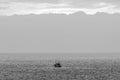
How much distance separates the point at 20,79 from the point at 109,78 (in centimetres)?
2932

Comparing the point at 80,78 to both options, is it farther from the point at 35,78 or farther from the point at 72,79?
the point at 35,78

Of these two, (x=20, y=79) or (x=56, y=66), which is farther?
(x=56, y=66)

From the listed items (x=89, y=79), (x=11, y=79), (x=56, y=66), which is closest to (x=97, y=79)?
(x=89, y=79)

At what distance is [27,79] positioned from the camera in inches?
4582

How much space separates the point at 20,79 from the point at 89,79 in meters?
22.2

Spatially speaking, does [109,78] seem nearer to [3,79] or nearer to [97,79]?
[97,79]

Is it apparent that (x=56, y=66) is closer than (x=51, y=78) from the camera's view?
No

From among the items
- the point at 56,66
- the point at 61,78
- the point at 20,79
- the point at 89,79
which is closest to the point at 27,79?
the point at 20,79

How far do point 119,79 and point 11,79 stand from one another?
34.5 metres

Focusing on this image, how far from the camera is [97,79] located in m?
117

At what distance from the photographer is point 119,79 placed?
115 m

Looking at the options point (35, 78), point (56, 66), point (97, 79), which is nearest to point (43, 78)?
point (35, 78)

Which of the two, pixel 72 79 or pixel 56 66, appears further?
pixel 56 66

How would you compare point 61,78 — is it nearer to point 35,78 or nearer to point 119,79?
point 35,78
